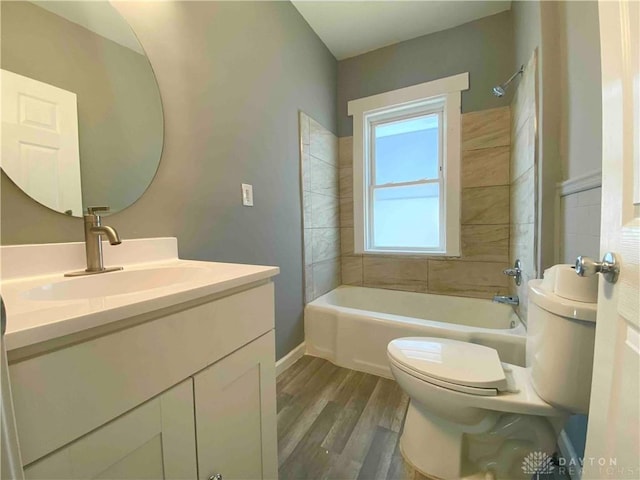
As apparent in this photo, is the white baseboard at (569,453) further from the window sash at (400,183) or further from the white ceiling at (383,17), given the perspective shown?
the white ceiling at (383,17)

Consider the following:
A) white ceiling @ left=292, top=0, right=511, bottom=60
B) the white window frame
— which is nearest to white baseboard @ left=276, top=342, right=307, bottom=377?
the white window frame

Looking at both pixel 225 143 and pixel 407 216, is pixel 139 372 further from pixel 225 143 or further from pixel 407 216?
pixel 407 216

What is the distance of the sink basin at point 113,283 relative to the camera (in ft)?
2.29

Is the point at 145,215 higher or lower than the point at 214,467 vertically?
higher

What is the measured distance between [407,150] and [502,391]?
199 cm

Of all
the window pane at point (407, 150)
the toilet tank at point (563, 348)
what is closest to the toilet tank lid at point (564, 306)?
the toilet tank at point (563, 348)

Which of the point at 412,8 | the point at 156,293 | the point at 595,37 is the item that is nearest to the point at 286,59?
the point at 412,8

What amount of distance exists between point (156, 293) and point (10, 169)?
0.63m

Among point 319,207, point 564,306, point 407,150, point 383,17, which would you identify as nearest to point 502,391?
point 564,306

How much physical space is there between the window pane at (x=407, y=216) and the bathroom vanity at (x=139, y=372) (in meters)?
1.89

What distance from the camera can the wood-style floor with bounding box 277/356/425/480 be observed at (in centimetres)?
108

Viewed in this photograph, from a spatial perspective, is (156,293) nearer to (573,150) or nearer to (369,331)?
(369,331)

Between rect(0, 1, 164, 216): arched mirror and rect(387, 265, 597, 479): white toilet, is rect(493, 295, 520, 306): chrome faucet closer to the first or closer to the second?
rect(387, 265, 597, 479): white toilet

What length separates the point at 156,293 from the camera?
53cm
